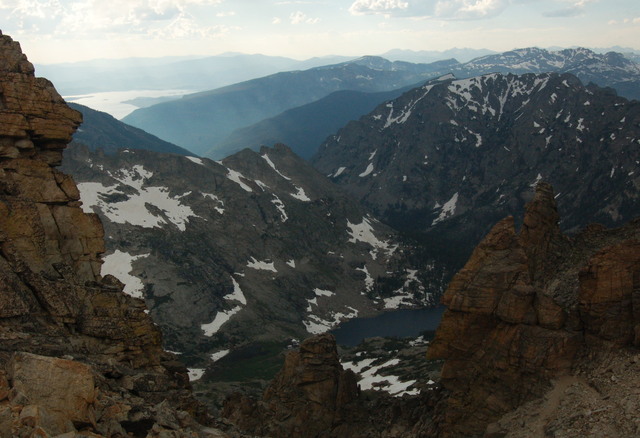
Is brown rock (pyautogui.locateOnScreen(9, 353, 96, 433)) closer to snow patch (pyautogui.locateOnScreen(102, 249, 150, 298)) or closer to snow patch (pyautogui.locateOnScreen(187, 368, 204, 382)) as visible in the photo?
snow patch (pyautogui.locateOnScreen(187, 368, 204, 382))

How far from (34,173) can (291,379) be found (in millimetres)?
40215

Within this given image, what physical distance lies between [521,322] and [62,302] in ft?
101

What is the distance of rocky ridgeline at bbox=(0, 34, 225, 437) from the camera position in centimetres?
2467

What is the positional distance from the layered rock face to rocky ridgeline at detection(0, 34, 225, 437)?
2156 cm

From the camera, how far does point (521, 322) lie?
45781mm

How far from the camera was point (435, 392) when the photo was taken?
2175 inches

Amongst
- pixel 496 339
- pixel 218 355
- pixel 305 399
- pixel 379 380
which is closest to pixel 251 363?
pixel 218 355

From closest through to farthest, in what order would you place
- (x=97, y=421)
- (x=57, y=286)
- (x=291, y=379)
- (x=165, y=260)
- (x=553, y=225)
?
(x=97, y=421), (x=57, y=286), (x=553, y=225), (x=291, y=379), (x=165, y=260)

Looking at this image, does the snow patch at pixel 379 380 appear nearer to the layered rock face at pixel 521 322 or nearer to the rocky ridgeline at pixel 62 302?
the layered rock face at pixel 521 322

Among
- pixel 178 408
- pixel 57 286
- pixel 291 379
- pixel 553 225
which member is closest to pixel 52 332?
pixel 57 286

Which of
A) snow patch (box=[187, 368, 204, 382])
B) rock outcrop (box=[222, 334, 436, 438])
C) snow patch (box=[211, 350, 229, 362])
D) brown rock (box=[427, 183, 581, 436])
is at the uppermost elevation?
brown rock (box=[427, 183, 581, 436])

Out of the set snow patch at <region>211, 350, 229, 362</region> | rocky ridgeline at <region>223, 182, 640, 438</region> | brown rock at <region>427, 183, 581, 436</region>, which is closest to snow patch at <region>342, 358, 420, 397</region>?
rocky ridgeline at <region>223, 182, 640, 438</region>

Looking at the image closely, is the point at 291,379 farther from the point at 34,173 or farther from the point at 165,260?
the point at 165,260

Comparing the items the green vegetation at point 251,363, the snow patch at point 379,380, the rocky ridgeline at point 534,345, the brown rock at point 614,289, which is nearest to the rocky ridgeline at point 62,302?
the rocky ridgeline at point 534,345
